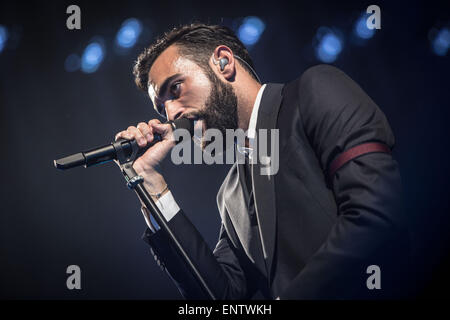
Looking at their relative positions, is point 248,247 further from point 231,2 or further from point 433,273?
point 231,2

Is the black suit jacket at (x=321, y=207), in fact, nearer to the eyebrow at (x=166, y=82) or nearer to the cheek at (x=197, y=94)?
the cheek at (x=197, y=94)

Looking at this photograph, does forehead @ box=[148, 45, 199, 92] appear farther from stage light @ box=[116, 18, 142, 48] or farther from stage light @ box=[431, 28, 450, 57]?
stage light @ box=[431, 28, 450, 57]

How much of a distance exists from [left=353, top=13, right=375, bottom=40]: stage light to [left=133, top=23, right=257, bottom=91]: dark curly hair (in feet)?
3.12

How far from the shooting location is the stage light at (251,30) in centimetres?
263

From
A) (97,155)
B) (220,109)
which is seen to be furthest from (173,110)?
(97,155)

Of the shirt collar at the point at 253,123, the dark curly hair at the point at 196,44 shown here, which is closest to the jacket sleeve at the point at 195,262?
the shirt collar at the point at 253,123

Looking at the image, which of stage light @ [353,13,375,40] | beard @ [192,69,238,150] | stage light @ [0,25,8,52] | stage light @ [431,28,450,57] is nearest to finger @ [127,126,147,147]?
beard @ [192,69,238,150]

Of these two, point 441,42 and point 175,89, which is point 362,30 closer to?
point 441,42

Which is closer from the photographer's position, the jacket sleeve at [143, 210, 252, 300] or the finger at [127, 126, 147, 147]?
the finger at [127, 126, 147, 147]

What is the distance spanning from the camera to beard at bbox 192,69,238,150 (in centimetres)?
172

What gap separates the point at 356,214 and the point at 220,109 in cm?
86

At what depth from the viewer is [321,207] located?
50.3 inches

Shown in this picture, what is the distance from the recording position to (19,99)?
281 cm
